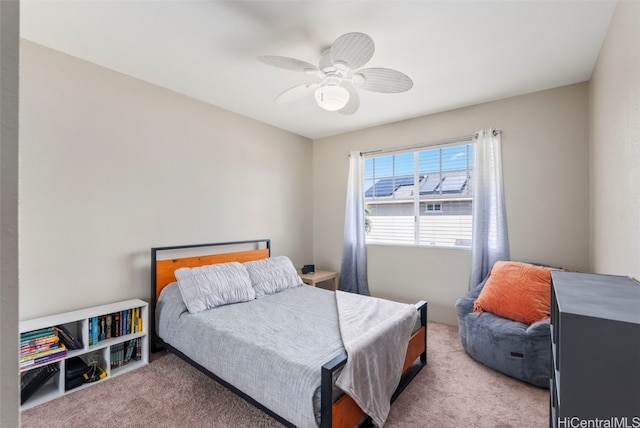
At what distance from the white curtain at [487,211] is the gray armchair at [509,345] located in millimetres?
653

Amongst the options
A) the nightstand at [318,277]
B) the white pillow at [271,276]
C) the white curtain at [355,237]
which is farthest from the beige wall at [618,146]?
the nightstand at [318,277]

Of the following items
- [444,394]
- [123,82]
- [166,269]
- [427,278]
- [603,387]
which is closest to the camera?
[603,387]

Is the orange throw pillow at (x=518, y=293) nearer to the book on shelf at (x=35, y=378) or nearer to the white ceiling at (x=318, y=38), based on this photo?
the white ceiling at (x=318, y=38)

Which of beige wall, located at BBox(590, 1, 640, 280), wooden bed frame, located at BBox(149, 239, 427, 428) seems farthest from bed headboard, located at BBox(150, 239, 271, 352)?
beige wall, located at BBox(590, 1, 640, 280)

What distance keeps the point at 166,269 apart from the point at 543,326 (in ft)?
10.6

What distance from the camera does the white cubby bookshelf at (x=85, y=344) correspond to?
1.99 m

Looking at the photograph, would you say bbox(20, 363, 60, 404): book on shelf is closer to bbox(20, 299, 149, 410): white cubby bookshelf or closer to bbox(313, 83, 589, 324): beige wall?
bbox(20, 299, 149, 410): white cubby bookshelf

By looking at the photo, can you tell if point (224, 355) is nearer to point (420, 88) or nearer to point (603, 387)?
point (603, 387)

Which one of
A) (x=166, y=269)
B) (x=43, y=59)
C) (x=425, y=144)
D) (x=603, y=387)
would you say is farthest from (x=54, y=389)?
(x=425, y=144)

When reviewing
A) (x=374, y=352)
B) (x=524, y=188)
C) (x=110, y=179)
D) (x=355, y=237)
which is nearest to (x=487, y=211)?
(x=524, y=188)

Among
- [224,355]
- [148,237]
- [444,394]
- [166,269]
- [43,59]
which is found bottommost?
[444,394]

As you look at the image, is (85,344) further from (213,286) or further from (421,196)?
(421,196)

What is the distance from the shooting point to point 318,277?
385 cm

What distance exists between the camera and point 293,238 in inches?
168
